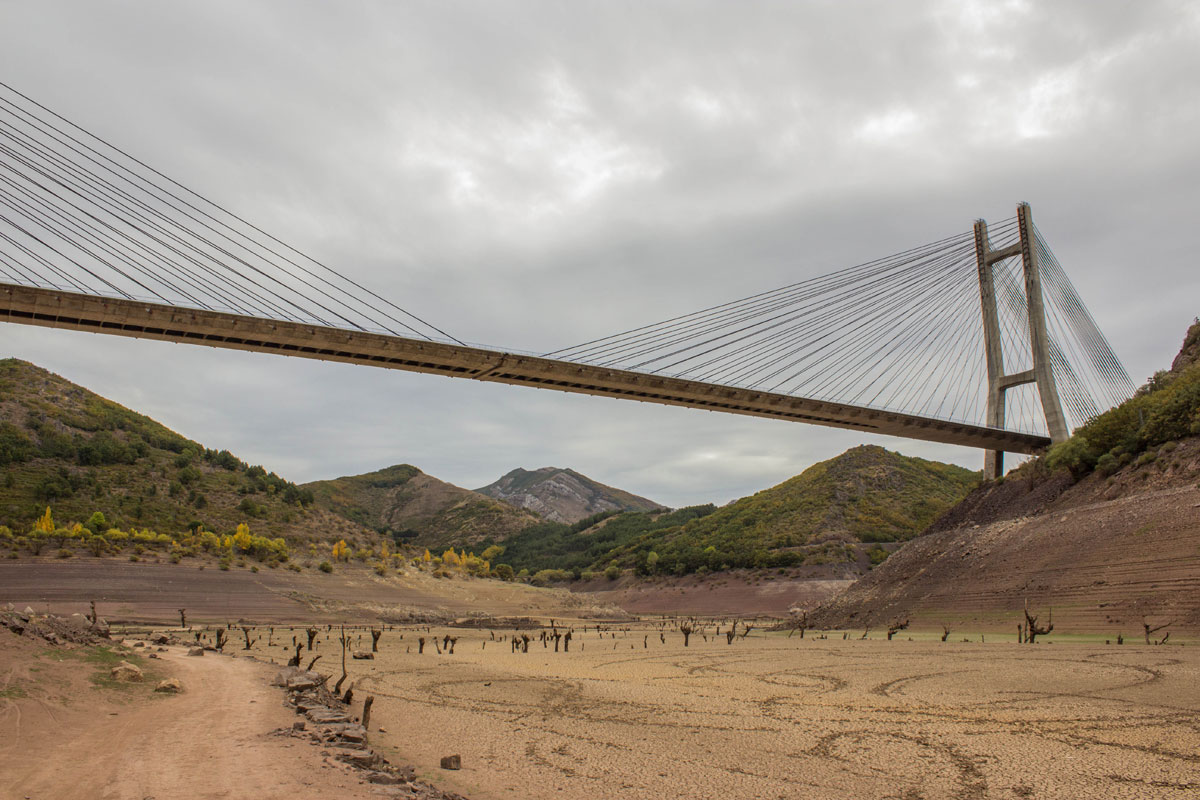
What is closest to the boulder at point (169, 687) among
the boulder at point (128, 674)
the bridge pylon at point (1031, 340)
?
the boulder at point (128, 674)

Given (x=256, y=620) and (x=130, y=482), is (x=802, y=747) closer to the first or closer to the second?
(x=256, y=620)

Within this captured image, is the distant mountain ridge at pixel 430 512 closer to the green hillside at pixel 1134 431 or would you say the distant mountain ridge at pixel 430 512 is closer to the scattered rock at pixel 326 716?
the green hillside at pixel 1134 431

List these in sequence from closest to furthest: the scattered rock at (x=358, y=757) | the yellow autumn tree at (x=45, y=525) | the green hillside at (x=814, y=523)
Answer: the scattered rock at (x=358, y=757), the yellow autumn tree at (x=45, y=525), the green hillside at (x=814, y=523)

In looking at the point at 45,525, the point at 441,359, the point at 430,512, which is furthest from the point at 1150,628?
the point at 430,512

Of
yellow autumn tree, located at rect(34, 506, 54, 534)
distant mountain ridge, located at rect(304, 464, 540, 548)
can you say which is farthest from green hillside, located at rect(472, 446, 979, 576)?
yellow autumn tree, located at rect(34, 506, 54, 534)

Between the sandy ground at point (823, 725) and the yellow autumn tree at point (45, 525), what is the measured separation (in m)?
38.1

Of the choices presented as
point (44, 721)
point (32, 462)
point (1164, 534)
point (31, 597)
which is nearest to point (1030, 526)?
point (1164, 534)

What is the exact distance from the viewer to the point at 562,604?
237 feet

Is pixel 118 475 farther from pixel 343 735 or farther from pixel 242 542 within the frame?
pixel 343 735

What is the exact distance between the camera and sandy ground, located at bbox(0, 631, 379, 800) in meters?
8.23

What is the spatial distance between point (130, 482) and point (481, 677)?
56.4 m

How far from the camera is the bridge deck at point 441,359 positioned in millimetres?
23562

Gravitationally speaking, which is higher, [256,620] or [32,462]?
[32,462]

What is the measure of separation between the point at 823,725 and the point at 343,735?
26.1 feet
